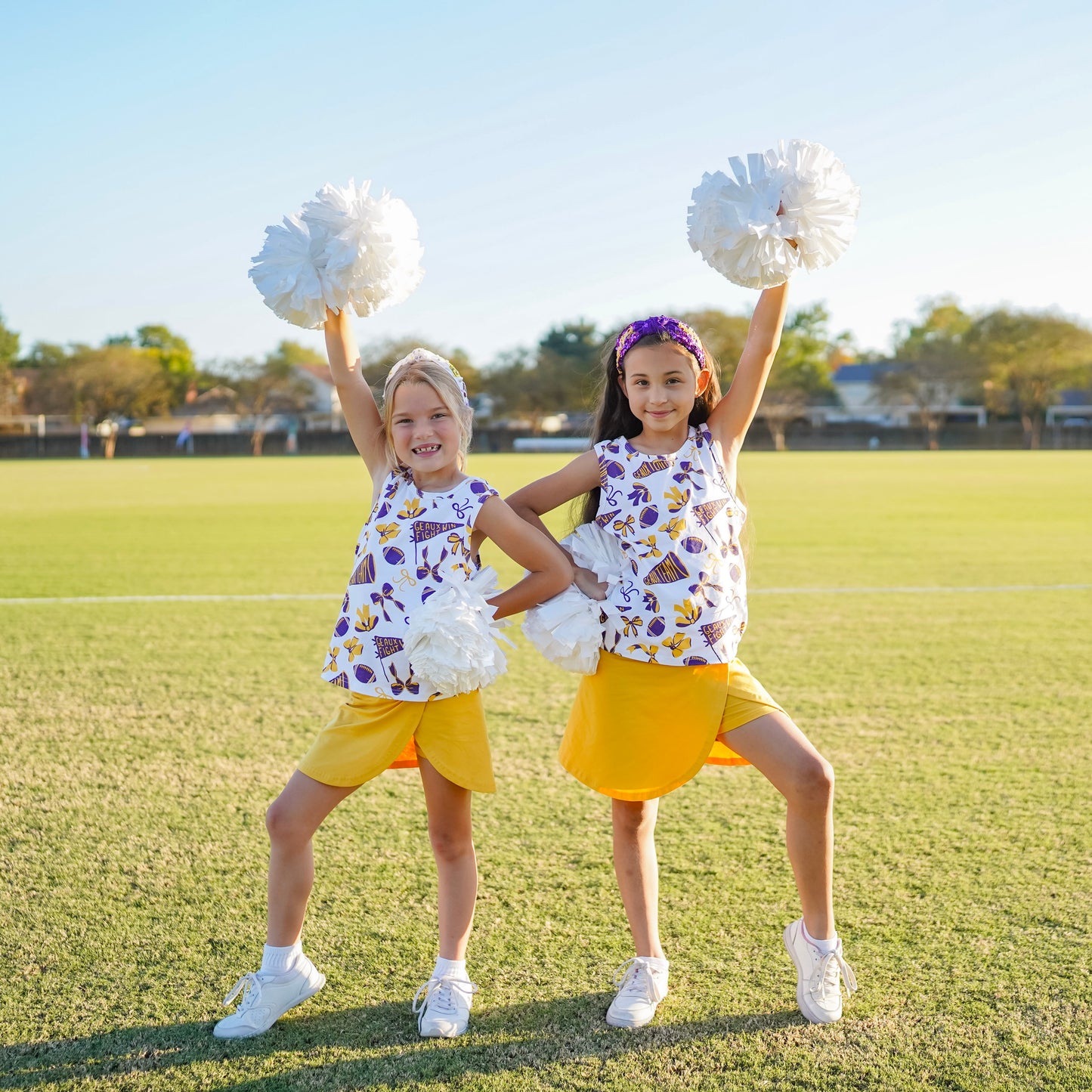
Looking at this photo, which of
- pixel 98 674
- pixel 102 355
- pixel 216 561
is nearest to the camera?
pixel 98 674

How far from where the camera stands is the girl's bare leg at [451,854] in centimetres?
248

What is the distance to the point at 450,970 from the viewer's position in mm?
2434

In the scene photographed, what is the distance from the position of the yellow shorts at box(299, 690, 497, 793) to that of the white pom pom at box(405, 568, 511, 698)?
8 cm

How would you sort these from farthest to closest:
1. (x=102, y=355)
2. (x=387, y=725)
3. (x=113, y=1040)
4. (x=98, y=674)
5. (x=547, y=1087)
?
1. (x=102, y=355)
2. (x=98, y=674)
3. (x=387, y=725)
4. (x=113, y=1040)
5. (x=547, y=1087)

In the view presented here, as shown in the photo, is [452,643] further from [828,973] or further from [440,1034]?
[828,973]

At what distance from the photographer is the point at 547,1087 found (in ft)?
7.04

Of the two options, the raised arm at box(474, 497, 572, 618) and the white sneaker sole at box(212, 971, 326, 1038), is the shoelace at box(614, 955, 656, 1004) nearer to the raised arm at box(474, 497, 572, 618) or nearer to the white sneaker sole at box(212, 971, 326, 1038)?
the white sneaker sole at box(212, 971, 326, 1038)

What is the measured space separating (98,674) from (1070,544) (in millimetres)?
9297

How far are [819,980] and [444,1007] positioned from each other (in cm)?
80

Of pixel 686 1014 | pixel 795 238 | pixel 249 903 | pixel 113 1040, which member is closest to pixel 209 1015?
pixel 113 1040

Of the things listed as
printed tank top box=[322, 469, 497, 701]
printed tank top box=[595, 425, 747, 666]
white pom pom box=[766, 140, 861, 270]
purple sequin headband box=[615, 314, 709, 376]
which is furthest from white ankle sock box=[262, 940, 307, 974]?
white pom pom box=[766, 140, 861, 270]

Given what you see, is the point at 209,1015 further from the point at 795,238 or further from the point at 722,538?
the point at 795,238

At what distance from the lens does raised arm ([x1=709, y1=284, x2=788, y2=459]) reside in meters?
2.66

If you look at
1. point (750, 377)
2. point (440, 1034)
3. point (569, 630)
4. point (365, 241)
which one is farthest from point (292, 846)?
point (750, 377)
